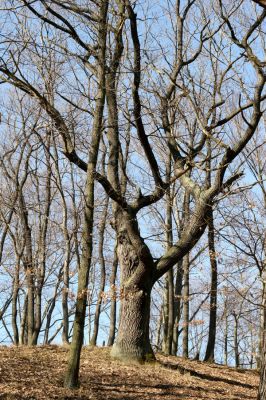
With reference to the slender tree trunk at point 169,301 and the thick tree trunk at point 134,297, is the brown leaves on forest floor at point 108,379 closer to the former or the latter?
the thick tree trunk at point 134,297

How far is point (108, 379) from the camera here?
9.46 m

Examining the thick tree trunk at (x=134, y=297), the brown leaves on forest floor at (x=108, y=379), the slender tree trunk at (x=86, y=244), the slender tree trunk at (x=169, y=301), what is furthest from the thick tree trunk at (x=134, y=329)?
the slender tree trunk at (x=169, y=301)

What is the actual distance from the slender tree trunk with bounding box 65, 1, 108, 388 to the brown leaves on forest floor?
1.44 feet

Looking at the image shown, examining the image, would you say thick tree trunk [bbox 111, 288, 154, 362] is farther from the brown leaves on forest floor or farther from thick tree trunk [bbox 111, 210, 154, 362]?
the brown leaves on forest floor

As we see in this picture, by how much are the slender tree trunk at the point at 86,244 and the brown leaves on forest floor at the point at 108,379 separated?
0.44 metres

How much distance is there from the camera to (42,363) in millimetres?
10219

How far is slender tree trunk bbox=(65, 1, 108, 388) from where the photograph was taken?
8.23 meters

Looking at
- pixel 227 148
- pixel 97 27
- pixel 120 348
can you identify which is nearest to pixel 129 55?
pixel 97 27

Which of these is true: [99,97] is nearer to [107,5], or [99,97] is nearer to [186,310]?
[107,5]

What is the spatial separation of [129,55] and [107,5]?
4.31 feet

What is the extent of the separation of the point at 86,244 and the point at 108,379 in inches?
109

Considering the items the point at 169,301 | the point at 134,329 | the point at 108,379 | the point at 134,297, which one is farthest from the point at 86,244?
the point at 169,301

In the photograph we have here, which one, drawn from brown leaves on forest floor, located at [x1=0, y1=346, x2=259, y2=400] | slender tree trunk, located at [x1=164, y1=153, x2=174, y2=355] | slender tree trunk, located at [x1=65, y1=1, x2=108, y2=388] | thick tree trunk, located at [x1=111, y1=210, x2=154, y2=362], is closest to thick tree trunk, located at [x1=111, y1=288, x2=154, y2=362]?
thick tree trunk, located at [x1=111, y1=210, x2=154, y2=362]

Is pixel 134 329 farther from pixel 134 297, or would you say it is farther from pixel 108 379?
pixel 108 379
